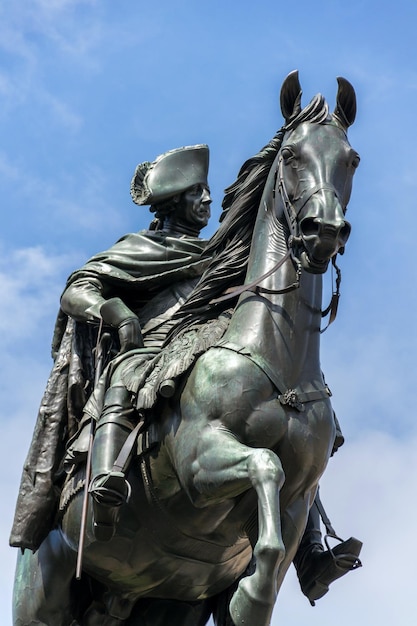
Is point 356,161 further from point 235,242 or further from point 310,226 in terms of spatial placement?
point 235,242

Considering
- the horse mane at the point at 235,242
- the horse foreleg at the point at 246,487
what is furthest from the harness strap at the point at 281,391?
the horse mane at the point at 235,242

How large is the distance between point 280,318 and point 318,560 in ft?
7.03

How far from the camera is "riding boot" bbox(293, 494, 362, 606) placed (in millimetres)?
12922

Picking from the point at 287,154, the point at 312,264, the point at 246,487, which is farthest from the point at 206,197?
the point at 246,487

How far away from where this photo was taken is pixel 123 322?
44.6 ft

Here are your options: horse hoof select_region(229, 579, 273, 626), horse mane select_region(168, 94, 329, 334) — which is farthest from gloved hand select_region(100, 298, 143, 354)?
horse hoof select_region(229, 579, 273, 626)

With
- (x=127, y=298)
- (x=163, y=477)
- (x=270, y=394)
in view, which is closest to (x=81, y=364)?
(x=127, y=298)

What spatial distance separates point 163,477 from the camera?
41.7ft

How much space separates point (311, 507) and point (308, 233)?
8.68 feet

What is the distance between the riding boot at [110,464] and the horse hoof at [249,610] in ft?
5.21

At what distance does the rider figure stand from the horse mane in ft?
2.06

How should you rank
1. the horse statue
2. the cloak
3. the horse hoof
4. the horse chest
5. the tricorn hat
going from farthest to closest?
the tricorn hat
the cloak
the horse chest
the horse statue
the horse hoof

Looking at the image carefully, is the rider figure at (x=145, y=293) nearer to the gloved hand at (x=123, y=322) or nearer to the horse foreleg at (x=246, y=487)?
the gloved hand at (x=123, y=322)

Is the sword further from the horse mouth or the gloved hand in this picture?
the horse mouth
